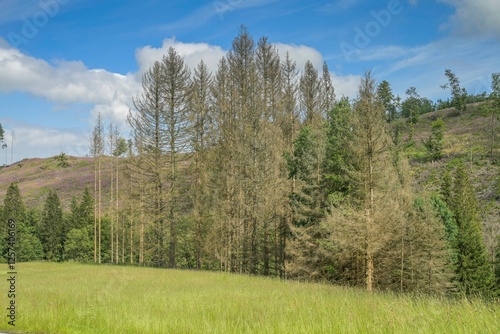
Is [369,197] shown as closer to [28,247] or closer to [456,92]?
[28,247]

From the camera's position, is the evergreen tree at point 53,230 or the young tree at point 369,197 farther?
the evergreen tree at point 53,230

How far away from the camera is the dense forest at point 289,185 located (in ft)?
81.6

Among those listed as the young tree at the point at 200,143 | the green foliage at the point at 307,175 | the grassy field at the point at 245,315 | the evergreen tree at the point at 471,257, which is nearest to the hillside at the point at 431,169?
the evergreen tree at the point at 471,257

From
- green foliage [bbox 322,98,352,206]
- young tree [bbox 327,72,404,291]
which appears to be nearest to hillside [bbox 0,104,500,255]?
green foliage [bbox 322,98,352,206]

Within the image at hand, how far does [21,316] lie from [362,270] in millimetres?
22289

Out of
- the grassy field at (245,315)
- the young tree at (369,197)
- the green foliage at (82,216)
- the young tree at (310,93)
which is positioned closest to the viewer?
the grassy field at (245,315)

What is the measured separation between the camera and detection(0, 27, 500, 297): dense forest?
24859 millimetres

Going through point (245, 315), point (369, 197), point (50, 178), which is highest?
point (50, 178)

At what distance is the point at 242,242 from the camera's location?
3303 cm

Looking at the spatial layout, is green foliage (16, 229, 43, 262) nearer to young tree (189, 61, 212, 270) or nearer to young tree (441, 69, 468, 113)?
young tree (189, 61, 212, 270)

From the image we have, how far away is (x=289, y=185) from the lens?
106 feet


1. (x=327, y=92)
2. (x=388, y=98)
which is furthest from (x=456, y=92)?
(x=327, y=92)

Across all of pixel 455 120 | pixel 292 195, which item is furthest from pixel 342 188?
pixel 455 120

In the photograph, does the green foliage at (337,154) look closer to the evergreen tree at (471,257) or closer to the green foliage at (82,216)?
the evergreen tree at (471,257)
